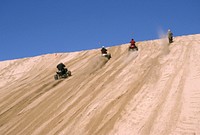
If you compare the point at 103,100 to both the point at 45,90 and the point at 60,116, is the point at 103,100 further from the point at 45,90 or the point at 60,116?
the point at 45,90

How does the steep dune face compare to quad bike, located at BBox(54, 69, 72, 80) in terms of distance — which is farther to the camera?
quad bike, located at BBox(54, 69, 72, 80)

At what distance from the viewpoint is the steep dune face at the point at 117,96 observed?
1225 cm

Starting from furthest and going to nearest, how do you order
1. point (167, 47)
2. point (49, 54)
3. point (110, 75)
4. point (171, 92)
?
1. point (49, 54)
2. point (167, 47)
3. point (110, 75)
4. point (171, 92)

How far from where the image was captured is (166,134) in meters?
10.9

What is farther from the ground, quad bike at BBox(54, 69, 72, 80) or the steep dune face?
quad bike at BBox(54, 69, 72, 80)

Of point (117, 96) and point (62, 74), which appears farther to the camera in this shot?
point (62, 74)

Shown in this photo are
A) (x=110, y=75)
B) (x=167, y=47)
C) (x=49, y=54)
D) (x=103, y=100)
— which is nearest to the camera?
(x=103, y=100)

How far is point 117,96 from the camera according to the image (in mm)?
15023

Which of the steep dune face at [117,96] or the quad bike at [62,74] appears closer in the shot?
the steep dune face at [117,96]

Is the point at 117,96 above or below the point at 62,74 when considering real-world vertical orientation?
below

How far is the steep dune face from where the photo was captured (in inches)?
482

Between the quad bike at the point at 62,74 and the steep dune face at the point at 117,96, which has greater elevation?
the quad bike at the point at 62,74

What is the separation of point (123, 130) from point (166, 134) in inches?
64.9

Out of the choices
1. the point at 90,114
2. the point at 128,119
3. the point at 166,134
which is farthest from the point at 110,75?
the point at 166,134
